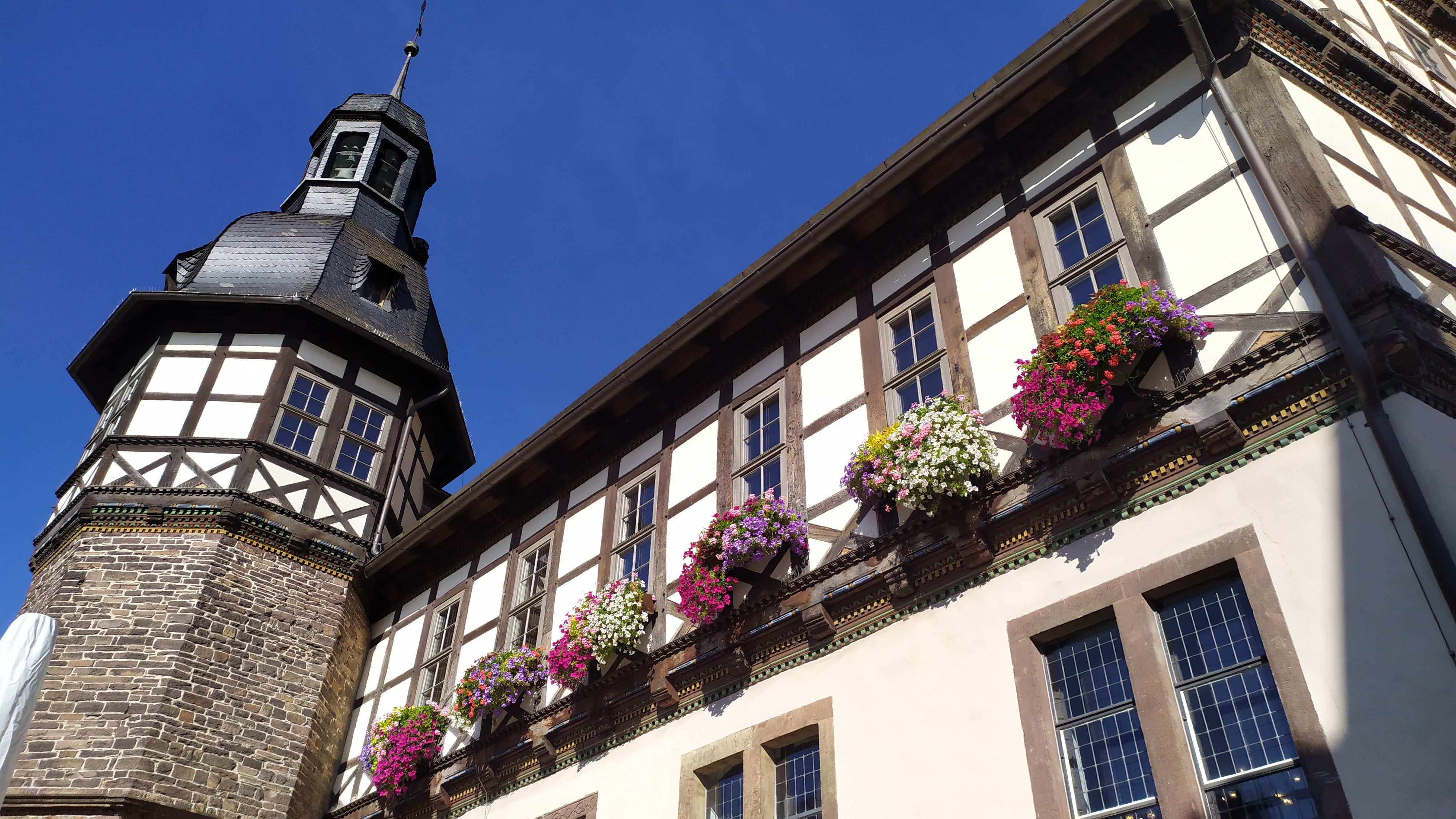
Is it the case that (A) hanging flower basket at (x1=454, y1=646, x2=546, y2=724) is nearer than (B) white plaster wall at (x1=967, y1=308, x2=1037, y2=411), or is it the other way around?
(B) white plaster wall at (x1=967, y1=308, x2=1037, y2=411)

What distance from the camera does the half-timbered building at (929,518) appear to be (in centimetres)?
710

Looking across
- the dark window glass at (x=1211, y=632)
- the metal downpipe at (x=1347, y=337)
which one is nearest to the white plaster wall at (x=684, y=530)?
the dark window glass at (x=1211, y=632)

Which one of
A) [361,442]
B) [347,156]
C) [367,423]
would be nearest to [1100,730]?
[361,442]

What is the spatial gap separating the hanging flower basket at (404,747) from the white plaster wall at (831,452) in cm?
587

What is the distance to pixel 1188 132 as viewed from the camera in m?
9.49

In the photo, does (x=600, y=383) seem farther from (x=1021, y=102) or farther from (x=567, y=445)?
(x=1021, y=102)

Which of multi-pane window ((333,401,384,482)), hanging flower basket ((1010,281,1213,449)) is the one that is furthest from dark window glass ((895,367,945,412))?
multi-pane window ((333,401,384,482))

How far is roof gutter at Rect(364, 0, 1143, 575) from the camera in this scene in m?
10.2

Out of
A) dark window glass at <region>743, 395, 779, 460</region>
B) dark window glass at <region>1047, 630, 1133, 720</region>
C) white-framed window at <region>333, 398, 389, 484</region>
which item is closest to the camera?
dark window glass at <region>1047, 630, 1133, 720</region>

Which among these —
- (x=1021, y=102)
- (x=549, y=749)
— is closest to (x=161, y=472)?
(x=549, y=749)

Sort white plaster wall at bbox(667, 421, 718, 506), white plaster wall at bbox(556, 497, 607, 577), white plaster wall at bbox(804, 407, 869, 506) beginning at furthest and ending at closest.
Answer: white plaster wall at bbox(556, 497, 607, 577) < white plaster wall at bbox(667, 421, 718, 506) < white plaster wall at bbox(804, 407, 869, 506)

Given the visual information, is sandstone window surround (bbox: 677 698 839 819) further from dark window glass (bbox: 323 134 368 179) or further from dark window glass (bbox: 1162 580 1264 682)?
dark window glass (bbox: 323 134 368 179)

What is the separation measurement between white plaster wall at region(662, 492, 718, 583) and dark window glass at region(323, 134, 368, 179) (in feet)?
49.7

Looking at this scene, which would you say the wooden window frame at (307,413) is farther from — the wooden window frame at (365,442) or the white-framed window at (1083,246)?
the white-framed window at (1083,246)
